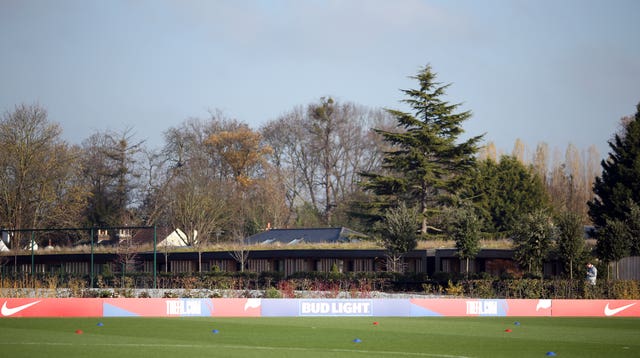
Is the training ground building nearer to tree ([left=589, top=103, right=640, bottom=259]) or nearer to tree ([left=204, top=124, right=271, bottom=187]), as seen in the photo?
tree ([left=589, top=103, right=640, bottom=259])

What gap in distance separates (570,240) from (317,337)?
2257 cm

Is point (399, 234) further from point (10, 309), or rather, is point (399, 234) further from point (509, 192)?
point (509, 192)

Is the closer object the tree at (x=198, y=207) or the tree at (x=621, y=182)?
the tree at (x=621, y=182)

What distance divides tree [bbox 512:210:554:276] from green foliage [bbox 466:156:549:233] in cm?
3096

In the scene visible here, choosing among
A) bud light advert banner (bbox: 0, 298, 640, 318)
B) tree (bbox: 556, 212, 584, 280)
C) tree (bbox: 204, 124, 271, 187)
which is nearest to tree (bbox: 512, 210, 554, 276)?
tree (bbox: 556, 212, 584, 280)

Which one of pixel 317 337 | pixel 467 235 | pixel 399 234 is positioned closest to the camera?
pixel 317 337

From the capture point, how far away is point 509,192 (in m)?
73.9

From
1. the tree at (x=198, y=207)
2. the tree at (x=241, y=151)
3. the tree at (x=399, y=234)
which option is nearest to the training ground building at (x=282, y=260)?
the tree at (x=399, y=234)

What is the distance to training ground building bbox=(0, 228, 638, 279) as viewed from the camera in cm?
4741

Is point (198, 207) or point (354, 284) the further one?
point (198, 207)

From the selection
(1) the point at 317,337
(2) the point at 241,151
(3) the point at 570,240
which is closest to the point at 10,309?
(1) the point at 317,337

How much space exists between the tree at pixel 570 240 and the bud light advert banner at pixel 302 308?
10.8 m

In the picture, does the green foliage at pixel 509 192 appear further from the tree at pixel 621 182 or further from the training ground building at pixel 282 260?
the training ground building at pixel 282 260

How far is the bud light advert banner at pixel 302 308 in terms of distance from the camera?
24172 millimetres
